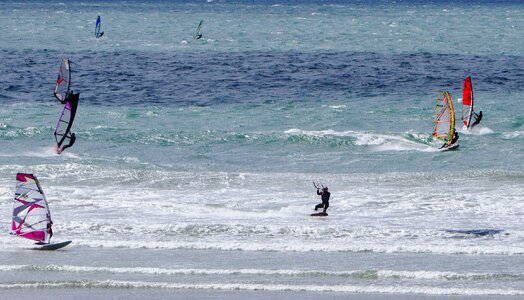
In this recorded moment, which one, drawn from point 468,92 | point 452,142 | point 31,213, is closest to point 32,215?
point 31,213

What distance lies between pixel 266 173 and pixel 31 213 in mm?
9167

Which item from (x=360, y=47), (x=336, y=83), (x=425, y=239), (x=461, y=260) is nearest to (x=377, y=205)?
(x=425, y=239)

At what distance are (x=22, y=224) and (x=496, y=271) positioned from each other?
937cm

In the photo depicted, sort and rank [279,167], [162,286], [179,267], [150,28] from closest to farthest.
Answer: [162,286] → [179,267] → [279,167] → [150,28]

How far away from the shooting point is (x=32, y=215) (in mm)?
20266

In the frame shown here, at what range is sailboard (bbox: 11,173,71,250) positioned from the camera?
794 inches

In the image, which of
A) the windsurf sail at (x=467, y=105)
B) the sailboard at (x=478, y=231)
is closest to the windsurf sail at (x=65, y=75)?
the sailboard at (x=478, y=231)

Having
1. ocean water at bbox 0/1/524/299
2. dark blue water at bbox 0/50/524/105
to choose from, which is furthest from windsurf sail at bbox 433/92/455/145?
dark blue water at bbox 0/50/524/105

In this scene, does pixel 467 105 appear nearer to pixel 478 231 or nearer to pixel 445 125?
pixel 445 125

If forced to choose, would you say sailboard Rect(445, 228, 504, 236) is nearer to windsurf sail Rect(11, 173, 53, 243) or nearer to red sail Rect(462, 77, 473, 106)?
windsurf sail Rect(11, 173, 53, 243)

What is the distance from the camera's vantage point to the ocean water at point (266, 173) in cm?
1838

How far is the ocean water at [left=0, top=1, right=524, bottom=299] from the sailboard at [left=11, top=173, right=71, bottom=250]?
1.29 ft

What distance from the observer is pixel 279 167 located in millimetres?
28953

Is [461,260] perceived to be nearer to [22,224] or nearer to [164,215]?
[164,215]
